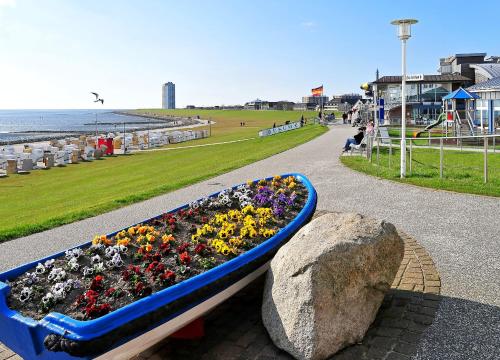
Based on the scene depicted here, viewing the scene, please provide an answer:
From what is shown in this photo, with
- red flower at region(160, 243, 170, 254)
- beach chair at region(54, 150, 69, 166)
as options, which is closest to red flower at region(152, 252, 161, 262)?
red flower at region(160, 243, 170, 254)

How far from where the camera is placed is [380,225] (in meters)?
5.32

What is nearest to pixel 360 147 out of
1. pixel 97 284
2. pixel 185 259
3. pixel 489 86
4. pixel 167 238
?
pixel 489 86

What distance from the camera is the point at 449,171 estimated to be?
1553cm

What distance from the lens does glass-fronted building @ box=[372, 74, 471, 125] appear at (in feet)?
156

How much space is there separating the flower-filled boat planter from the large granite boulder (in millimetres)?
578

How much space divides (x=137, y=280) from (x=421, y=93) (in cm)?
4837

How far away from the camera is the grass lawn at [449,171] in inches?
499

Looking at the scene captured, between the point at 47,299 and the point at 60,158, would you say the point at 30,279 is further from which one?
the point at 60,158

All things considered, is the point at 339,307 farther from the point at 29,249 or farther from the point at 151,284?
the point at 29,249

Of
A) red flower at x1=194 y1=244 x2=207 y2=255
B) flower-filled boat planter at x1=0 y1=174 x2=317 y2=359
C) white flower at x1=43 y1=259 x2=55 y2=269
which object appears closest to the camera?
flower-filled boat planter at x1=0 y1=174 x2=317 y2=359

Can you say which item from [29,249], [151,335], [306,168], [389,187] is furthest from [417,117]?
[151,335]

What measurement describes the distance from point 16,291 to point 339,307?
3.17 m

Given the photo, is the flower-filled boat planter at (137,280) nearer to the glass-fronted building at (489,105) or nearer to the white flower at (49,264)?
the white flower at (49,264)

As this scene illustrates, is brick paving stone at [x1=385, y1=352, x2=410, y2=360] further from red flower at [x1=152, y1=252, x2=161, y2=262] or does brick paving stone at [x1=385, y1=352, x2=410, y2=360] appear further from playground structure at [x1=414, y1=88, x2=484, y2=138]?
playground structure at [x1=414, y1=88, x2=484, y2=138]
